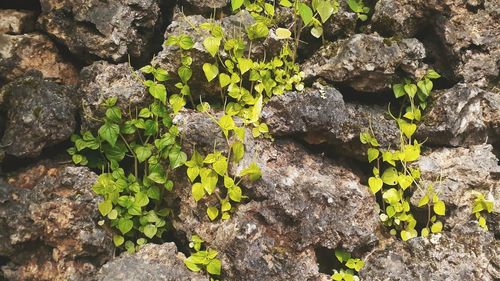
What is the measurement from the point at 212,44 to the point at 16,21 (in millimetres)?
1832

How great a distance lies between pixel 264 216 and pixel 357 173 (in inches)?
40.4

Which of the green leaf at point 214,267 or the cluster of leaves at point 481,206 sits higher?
the cluster of leaves at point 481,206

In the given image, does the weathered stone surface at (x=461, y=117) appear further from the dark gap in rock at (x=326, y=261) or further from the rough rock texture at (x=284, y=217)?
the dark gap in rock at (x=326, y=261)

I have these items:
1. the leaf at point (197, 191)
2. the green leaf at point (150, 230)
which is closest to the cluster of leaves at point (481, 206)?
the leaf at point (197, 191)

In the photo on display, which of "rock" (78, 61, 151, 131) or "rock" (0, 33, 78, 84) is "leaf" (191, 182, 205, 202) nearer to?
"rock" (78, 61, 151, 131)

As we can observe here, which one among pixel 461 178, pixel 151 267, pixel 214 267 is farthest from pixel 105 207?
pixel 461 178

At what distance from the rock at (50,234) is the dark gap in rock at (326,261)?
1.69 metres

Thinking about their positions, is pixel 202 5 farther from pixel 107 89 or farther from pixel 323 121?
pixel 323 121

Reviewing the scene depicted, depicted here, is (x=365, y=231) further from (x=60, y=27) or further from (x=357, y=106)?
(x=60, y=27)

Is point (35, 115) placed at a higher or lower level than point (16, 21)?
lower

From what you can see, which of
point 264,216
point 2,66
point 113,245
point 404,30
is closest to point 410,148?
point 404,30

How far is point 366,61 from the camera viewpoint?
407cm

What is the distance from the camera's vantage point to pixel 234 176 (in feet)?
12.8

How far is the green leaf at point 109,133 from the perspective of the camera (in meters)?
3.88
